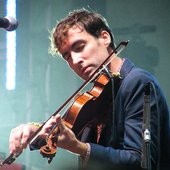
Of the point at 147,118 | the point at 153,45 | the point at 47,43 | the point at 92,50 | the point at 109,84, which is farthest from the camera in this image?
the point at 47,43

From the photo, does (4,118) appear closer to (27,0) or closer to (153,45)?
(27,0)

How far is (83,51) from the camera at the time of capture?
4.78 feet

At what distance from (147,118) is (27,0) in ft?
6.67

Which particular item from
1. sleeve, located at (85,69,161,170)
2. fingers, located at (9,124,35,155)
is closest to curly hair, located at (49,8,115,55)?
sleeve, located at (85,69,161,170)

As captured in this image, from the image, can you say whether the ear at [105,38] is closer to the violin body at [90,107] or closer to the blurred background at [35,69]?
the violin body at [90,107]

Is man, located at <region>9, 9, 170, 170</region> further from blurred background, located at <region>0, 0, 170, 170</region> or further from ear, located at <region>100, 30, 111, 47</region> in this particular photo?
blurred background, located at <region>0, 0, 170, 170</region>

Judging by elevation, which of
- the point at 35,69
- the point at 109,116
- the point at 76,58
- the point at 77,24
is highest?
the point at 77,24

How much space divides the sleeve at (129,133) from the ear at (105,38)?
328mm

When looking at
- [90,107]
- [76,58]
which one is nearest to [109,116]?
[90,107]

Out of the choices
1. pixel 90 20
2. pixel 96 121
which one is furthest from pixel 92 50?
pixel 96 121

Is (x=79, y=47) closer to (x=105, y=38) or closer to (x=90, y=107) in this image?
(x=105, y=38)

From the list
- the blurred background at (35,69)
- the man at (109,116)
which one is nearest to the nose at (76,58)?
the man at (109,116)

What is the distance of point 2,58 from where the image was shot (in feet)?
8.66

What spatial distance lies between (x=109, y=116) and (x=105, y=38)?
433mm
